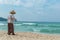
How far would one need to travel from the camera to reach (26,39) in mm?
11055

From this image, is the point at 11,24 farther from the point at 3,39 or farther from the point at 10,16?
the point at 3,39

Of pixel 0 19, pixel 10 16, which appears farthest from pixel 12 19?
pixel 0 19

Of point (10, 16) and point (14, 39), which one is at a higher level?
point (10, 16)

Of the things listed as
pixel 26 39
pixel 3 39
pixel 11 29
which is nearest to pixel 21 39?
pixel 26 39

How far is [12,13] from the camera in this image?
41.1ft

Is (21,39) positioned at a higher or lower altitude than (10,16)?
lower

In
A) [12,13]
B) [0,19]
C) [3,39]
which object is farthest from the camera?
[0,19]

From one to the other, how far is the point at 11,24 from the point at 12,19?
33cm

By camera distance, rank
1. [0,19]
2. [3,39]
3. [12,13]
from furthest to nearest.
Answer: [0,19]
[12,13]
[3,39]

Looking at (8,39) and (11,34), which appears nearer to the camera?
(8,39)

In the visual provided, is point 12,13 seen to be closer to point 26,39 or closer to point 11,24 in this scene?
point 11,24

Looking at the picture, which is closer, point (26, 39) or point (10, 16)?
point (26, 39)

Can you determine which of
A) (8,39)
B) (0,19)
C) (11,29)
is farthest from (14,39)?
(0,19)

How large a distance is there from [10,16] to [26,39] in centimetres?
229
